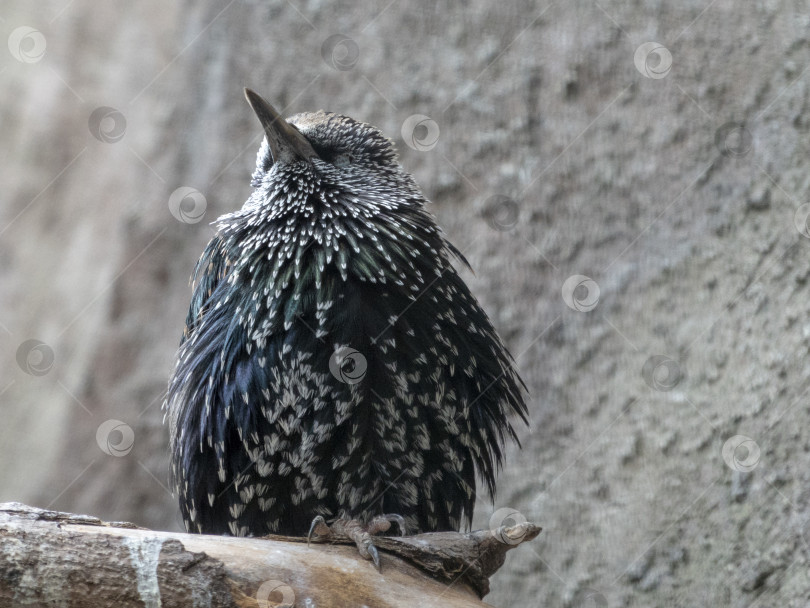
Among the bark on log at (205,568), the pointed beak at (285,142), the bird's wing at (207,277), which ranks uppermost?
→ the pointed beak at (285,142)

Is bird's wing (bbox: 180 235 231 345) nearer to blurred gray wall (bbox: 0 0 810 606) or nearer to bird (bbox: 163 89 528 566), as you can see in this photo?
bird (bbox: 163 89 528 566)

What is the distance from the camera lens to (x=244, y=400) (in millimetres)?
2232

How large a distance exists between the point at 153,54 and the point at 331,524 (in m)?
2.52

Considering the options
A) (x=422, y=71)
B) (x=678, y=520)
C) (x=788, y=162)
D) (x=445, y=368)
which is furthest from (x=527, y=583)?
(x=422, y=71)

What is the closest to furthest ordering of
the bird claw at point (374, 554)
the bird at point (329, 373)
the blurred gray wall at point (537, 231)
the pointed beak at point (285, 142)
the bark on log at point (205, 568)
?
the bark on log at point (205, 568) → the bird claw at point (374, 554) → the bird at point (329, 373) → the pointed beak at point (285, 142) → the blurred gray wall at point (537, 231)

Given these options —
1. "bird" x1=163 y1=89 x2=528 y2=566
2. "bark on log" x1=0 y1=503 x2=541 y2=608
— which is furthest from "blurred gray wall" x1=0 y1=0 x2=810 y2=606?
"bark on log" x1=0 y1=503 x2=541 y2=608

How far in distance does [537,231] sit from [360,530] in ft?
5.77

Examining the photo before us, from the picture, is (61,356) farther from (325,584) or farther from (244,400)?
(325,584)

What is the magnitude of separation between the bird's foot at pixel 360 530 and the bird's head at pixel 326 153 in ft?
3.27

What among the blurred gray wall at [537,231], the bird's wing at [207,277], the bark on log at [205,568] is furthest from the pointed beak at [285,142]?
the bark on log at [205,568]

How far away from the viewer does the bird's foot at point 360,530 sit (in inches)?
73.7

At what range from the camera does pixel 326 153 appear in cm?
258

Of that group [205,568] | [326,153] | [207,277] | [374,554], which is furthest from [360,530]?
[326,153]

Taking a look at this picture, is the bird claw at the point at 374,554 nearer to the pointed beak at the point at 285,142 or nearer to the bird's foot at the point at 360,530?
the bird's foot at the point at 360,530
